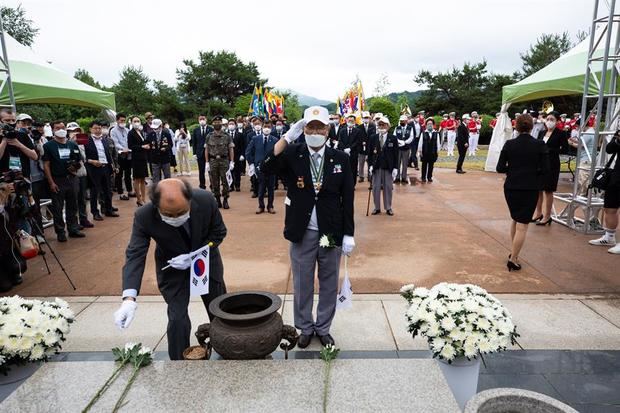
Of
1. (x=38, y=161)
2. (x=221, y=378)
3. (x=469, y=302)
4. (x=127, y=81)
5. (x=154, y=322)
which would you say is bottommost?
(x=154, y=322)

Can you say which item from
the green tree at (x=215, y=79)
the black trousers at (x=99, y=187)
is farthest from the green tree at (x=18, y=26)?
the black trousers at (x=99, y=187)

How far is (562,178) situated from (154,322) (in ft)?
48.6

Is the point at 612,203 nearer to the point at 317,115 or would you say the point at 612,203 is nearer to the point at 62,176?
the point at 317,115

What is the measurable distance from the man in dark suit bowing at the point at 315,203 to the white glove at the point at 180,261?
0.99 metres

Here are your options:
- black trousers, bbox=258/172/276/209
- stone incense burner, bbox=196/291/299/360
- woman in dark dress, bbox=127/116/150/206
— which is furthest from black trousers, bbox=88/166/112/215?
stone incense burner, bbox=196/291/299/360

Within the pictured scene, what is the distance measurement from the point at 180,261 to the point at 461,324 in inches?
76.3

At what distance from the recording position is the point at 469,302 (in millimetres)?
2768

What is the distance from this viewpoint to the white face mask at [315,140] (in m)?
3.75

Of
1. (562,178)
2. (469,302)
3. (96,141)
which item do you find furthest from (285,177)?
(562,178)

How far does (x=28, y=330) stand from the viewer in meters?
2.60

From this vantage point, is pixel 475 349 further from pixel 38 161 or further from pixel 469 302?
pixel 38 161

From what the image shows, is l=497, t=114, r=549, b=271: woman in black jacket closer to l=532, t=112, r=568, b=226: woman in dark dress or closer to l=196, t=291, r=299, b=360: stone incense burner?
l=532, t=112, r=568, b=226: woman in dark dress

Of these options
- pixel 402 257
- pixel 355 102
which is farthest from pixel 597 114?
pixel 355 102

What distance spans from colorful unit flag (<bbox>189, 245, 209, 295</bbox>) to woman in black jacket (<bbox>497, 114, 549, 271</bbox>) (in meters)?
4.26
